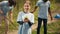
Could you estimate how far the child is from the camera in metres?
1.41

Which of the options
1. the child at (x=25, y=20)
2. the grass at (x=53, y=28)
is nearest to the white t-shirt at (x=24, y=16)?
the child at (x=25, y=20)

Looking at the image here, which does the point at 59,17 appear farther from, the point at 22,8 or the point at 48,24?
the point at 22,8

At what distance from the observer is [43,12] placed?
1444 mm

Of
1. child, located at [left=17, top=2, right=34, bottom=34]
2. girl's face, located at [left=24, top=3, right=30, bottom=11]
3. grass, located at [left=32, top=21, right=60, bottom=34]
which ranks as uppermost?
girl's face, located at [left=24, top=3, right=30, bottom=11]

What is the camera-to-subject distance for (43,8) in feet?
4.72

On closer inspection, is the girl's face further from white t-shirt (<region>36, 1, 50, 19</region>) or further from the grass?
the grass

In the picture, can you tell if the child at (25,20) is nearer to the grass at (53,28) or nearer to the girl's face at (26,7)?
the girl's face at (26,7)

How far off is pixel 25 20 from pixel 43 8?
19 cm

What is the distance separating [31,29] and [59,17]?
288mm

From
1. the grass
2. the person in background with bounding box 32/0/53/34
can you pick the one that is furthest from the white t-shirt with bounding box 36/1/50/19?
the grass

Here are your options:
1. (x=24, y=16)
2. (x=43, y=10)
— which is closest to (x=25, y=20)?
(x=24, y=16)

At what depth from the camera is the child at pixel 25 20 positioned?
4.61ft

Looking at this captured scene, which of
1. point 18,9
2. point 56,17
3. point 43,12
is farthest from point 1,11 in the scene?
point 56,17

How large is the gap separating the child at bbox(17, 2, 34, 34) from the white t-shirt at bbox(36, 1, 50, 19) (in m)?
0.09
